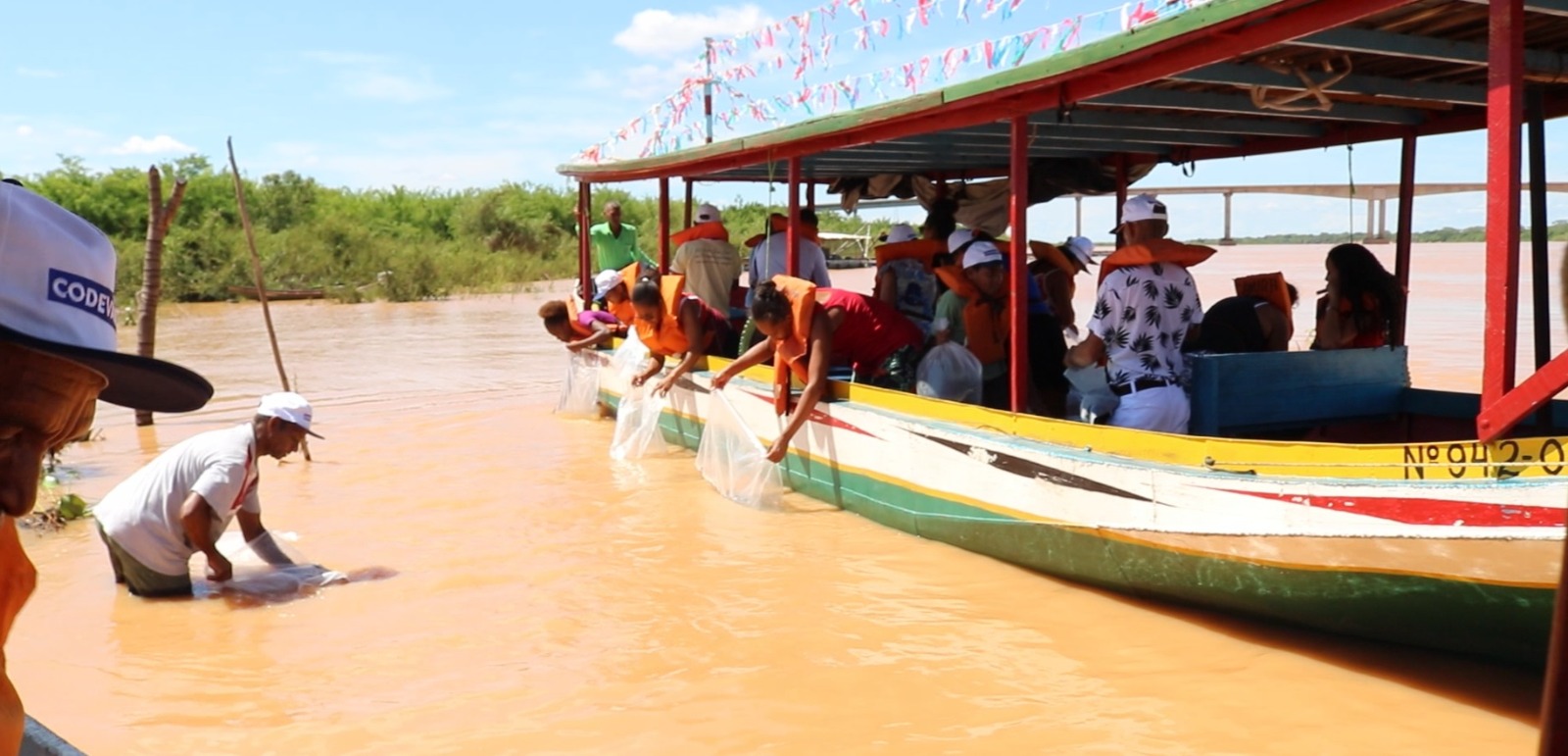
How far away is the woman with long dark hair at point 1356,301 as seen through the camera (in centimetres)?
601

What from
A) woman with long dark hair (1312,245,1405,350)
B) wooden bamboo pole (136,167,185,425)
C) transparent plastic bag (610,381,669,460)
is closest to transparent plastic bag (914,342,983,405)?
woman with long dark hair (1312,245,1405,350)

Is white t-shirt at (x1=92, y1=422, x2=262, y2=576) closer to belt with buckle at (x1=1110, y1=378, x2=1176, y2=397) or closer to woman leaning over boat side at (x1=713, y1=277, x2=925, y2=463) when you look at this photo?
woman leaning over boat side at (x1=713, y1=277, x2=925, y2=463)

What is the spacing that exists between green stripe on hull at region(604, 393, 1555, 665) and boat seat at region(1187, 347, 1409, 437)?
868 mm

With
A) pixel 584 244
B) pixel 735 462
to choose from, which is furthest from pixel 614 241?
pixel 735 462

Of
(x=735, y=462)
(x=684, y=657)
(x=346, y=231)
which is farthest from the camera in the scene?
(x=346, y=231)

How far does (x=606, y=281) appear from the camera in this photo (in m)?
10.2

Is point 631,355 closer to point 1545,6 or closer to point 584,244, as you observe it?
point 584,244

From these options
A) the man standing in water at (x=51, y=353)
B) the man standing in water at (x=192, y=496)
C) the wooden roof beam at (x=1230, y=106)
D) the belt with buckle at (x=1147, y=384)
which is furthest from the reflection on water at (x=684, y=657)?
the man standing in water at (x=51, y=353)

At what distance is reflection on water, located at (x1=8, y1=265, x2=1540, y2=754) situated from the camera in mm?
4004

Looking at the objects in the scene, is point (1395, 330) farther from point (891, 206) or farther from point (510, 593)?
point (891, 206)

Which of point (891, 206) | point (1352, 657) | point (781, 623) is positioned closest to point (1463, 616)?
point (1352, 657)

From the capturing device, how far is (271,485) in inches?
333

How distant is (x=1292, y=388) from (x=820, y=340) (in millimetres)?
2348

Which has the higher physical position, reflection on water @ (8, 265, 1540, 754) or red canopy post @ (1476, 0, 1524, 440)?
red canopy post @ (1476, 0, 1524, 440)
